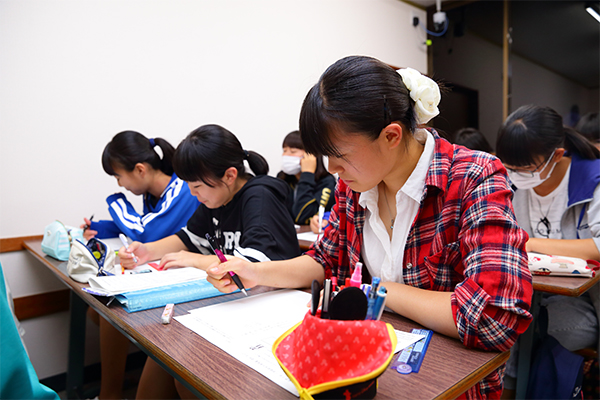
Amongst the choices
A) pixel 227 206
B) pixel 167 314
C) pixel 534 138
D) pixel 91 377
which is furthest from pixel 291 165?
pixel 167 314

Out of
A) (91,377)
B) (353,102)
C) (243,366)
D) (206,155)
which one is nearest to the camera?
(243,366)

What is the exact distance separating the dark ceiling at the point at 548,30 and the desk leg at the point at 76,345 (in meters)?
4.27

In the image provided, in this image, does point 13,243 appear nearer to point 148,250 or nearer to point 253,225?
point 148,250

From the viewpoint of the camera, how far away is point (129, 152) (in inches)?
76.3

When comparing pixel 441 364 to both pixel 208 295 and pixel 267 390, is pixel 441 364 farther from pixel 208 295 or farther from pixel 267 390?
pixel 208 295

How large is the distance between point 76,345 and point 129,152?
94 cm

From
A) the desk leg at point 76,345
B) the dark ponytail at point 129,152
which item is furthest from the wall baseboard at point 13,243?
the dark ponytail at point 129,152

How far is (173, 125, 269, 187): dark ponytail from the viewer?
1.38m

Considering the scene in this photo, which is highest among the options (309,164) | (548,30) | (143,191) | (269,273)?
(548,30)

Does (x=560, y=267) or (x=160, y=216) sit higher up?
(x=160, y=216)

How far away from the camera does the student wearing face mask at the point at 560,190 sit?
153 cm

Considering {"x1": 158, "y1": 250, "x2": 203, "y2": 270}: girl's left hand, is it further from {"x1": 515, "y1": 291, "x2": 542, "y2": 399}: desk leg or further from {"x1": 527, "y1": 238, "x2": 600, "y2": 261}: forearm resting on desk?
{"x1": 527, "y1": 238, "x2": 600, "y2": 261}: forearm resting on desk

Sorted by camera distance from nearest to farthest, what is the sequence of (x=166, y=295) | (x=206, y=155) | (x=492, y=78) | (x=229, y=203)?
(x=166, y=295) → (x=206, y=155) → (x=229, y=203) → (x=492, y=78)

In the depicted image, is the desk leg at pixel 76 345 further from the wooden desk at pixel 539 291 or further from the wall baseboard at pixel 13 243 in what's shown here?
the wooden desk at pixel 539 291
